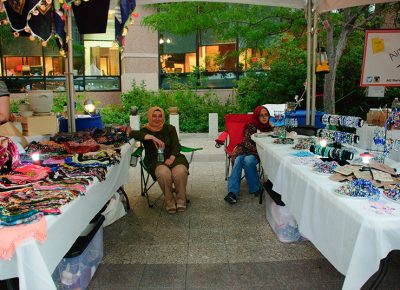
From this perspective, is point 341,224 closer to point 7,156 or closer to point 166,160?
point 7,156

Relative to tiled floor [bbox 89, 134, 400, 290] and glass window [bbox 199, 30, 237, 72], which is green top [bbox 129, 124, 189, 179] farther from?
glass window [bbox 199, 30, 237, 72]

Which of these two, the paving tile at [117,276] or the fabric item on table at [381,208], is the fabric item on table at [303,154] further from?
the paving tile at [117,276]

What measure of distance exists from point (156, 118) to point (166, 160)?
0.53 meters

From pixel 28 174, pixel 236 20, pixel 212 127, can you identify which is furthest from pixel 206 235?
pixel 236 20

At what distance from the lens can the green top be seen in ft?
15.2

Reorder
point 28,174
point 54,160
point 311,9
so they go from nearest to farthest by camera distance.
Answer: point 28,174 < point 54,160 < point 311,9

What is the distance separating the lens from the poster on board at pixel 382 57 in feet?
17.8

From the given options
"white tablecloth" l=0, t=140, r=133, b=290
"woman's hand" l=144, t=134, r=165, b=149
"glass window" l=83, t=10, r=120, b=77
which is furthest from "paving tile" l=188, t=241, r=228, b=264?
"glass window" l=83, t=10, r=120, b=77

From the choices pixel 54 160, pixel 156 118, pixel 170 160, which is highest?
pixel 156 118

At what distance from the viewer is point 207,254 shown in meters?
3.43

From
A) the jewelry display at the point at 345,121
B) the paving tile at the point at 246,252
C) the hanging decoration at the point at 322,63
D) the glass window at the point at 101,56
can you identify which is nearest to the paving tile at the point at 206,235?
the paving tile at the point at 246,252

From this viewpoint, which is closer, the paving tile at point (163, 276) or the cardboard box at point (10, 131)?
the paving tile at point (163, 276)

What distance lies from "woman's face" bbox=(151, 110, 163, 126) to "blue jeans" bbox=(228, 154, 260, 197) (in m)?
1.06

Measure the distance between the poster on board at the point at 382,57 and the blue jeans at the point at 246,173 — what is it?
2147 mm
